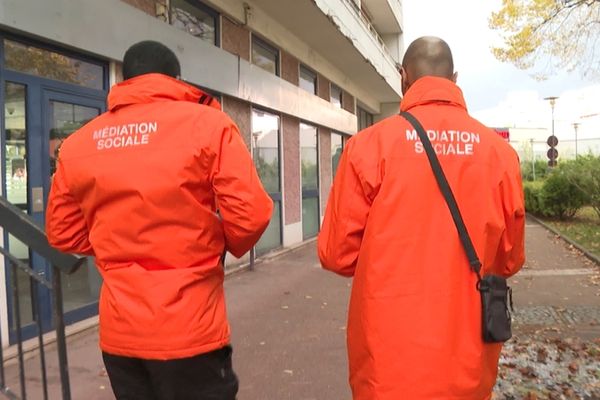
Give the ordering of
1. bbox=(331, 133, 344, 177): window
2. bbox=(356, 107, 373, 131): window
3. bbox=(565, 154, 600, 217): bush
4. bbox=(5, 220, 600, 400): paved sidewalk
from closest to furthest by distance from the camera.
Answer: bbox=(5, 220, 600, 400): paved sidewalk
bbox=(565, 154, 600, 217): bush
bbox=(331, 133, 344, 177): window
bbox=(356, 107, 373, 131): window

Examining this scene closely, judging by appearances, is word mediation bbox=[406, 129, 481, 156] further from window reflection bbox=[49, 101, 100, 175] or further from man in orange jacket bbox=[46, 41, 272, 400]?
window reflection bbox=[49, 101, 100, 175]

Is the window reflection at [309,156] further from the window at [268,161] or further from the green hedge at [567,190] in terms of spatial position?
the green hedge at [567,190]

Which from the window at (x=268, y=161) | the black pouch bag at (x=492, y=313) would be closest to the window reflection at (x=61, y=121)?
the window at (x=268, y=161)

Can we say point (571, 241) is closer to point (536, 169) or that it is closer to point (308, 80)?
point (308, 80)

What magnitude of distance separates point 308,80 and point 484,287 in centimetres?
1193

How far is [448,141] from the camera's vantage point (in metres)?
1.84

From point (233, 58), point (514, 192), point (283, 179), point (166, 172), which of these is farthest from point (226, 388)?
point (283, 179)

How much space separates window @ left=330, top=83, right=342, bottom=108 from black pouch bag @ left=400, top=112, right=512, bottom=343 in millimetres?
13323

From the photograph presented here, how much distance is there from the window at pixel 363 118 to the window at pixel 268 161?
9.81m

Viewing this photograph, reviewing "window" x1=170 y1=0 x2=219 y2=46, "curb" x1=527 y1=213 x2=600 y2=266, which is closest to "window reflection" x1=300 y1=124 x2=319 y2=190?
"window" x1=170 y1=0 x2=219 y2=46

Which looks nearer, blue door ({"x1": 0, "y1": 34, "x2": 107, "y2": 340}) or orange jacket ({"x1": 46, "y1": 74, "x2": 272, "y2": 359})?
orange jacket ({"x1": 46, "y1": 74, "x2": 272, "y2": 359})

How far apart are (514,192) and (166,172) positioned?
1.15 metres

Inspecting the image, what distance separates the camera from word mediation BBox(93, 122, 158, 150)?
6.16 feet

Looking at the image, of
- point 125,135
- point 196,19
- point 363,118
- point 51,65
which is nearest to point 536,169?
point 363,118
